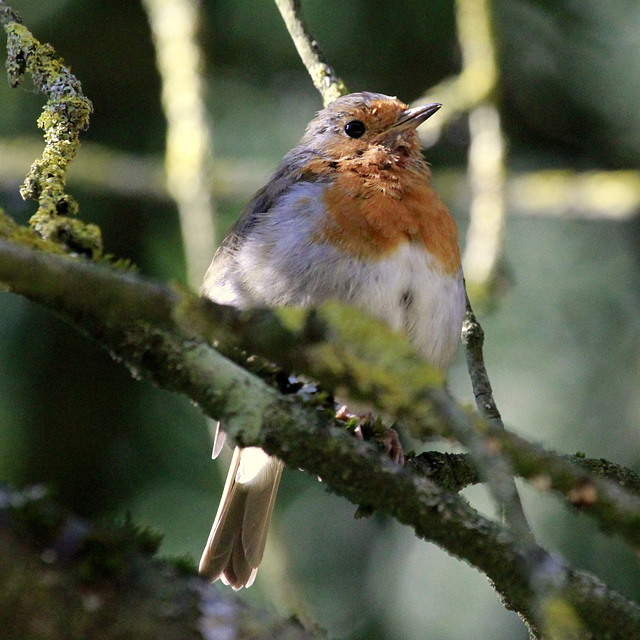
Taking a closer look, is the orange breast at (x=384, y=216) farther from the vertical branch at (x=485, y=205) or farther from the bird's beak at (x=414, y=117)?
the vertical branch at (x=485, y=205)

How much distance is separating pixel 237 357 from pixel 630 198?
3.57m

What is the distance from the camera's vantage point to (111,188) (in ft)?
16.2

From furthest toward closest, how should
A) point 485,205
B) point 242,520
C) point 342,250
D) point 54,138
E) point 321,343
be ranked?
point 485,205 < point 242,520 < point 342,250 < point 54,138 < point 321,343

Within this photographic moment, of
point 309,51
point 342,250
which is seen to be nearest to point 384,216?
point 342,250

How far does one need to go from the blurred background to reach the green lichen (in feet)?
6.86

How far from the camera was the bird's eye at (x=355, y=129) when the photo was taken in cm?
430

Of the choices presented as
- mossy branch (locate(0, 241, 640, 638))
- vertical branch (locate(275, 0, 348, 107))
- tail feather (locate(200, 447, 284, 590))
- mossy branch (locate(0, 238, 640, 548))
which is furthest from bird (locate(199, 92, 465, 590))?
mossy branch (locate(0, 238, 640, 548))

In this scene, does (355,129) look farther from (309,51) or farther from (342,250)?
(342,250)

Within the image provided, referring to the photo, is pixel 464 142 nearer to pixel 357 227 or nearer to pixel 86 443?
pixel 357 227

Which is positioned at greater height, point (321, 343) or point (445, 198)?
point (445, 198)

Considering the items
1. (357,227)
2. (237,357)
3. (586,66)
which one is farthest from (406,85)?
(237,357)

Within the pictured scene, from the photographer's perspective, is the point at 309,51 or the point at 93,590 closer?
the point at 93,590

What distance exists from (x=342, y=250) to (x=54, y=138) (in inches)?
62.3

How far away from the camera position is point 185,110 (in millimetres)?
4449
